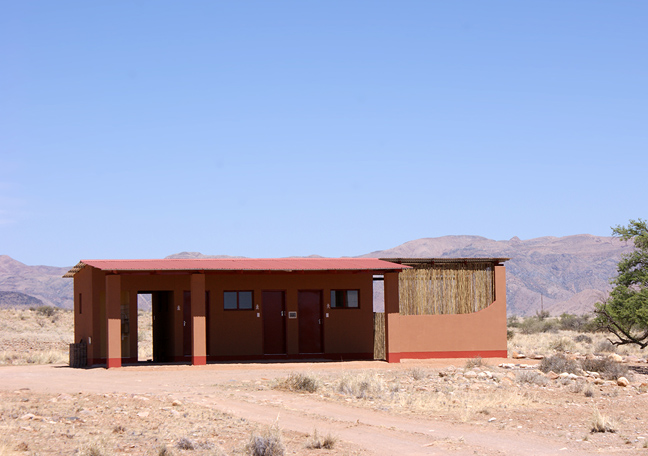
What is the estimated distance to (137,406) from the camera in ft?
48.9

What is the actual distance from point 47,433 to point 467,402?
8743 millimetres

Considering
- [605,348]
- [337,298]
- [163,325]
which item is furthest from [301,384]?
[605,348]

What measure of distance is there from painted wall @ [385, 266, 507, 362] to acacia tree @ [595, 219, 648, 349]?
10.5ft

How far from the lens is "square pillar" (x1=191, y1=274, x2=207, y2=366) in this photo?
23.6 metres

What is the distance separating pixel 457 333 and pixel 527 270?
89693 millimetres

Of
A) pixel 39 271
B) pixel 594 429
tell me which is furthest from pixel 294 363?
pixel 39 271

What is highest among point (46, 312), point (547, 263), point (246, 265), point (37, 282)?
point (547, 263)

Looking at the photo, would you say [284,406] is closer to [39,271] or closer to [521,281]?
[521,281]

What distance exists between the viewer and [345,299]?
87.4ft

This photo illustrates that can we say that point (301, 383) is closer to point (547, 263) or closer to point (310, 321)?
point (310, 321)

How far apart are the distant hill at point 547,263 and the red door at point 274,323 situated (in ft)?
221

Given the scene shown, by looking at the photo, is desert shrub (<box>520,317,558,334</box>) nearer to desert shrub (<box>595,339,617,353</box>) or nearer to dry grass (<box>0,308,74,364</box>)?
desert shrub (<box>595,339,617,353</box>)

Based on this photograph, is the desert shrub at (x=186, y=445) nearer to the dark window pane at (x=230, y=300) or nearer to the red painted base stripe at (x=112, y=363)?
the red painted base stripe at (x=112, y=363)

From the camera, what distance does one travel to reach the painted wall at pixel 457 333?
84.2ft
